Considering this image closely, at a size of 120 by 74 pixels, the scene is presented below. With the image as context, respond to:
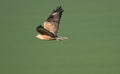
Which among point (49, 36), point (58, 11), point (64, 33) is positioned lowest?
point (64, 33)

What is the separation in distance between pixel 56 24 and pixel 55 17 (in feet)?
0.12

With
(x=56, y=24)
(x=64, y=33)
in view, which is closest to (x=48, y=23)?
(x=56, y=24)

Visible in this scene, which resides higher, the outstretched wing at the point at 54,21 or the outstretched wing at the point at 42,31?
the outstretched wing at the point at 54,21

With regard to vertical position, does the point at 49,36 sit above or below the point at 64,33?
above

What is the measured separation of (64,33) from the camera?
9.64 feet

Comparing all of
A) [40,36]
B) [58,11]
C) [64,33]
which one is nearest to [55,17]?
[58,11]

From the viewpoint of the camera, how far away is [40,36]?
4.26 ft

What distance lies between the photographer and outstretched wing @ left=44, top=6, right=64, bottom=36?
1340 millimetres

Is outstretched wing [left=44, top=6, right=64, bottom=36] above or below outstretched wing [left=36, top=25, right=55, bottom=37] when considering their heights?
above

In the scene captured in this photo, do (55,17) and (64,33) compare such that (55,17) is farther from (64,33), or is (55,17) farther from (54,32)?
(64,33)

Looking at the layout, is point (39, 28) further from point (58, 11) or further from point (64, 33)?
point (64, 33)

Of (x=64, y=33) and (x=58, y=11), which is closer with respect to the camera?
(x=58, y=11)

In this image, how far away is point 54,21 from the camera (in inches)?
54.2

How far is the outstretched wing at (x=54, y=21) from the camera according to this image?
4.40ft
